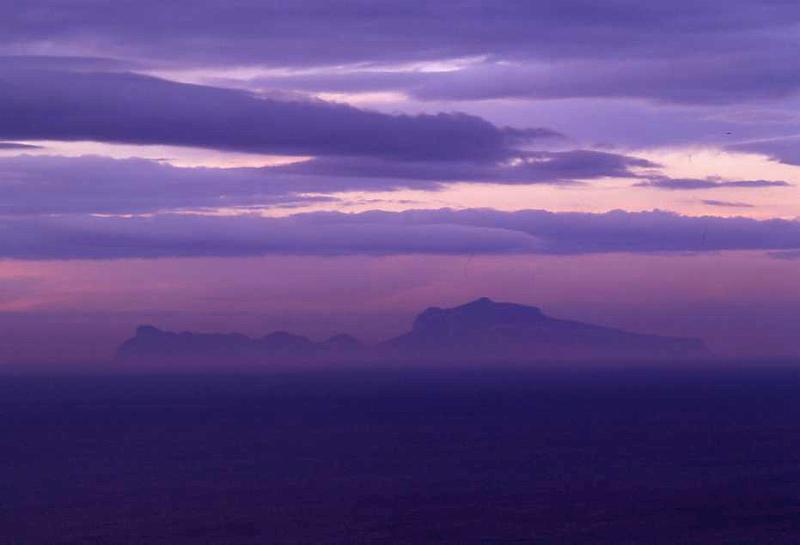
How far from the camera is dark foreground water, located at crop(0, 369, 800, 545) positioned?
175 ft

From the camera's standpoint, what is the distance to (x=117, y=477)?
237ft

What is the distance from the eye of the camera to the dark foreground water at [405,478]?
175 feet

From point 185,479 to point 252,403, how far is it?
94.8m

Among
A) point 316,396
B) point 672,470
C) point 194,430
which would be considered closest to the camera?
point 672,470

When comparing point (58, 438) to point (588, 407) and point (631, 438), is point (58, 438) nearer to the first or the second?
point (631, 438)

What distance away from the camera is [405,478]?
70.4 meters

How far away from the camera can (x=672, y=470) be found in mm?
75500

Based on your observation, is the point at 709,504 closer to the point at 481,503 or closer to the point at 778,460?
the point at 481,503

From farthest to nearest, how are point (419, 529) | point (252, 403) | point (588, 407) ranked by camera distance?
point (252, 403), point (588, 407), point (419, 529)

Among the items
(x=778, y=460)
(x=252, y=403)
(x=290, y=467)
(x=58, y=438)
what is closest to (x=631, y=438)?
(x=778, y=460)

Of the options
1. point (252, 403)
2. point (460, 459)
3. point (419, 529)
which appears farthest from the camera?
point (252, 403)

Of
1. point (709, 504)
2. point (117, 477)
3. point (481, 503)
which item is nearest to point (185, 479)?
point (117, 477)

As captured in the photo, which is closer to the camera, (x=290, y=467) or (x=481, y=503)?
(x=481, y=503)

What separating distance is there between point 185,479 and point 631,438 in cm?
4199
